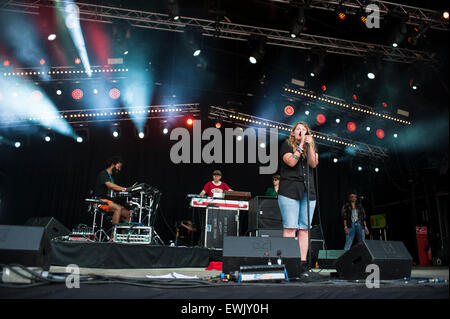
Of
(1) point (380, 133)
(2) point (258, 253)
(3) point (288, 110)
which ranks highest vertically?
(3) point (288, 110)

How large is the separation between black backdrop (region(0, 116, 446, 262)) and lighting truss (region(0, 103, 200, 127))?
558 mm

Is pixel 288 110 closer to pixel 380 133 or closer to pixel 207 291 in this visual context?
pixel 380 133

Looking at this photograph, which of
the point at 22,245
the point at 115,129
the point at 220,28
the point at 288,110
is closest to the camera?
Result: the point at 22,245

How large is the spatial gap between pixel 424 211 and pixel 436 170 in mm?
1652

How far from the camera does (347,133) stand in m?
9.23

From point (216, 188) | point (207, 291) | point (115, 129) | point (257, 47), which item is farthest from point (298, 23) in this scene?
point (115, 129)

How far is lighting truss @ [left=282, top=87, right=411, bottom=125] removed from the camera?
8.14 meters

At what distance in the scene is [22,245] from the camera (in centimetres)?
192

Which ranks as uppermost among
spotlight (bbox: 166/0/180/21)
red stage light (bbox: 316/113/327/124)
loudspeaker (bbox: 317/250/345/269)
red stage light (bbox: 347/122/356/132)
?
spotlight (bbox: 166/0/180/21)

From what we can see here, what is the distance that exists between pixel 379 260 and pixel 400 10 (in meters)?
5.54

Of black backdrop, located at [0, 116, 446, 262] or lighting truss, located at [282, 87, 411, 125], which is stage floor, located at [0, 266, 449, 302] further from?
black backdrop, located at [0, 116, 446, 262]

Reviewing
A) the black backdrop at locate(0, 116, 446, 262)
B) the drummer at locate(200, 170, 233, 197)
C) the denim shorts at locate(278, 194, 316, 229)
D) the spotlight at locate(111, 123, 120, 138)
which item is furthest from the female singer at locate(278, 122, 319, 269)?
the spotlight at locate(111, 123, 120, 138)

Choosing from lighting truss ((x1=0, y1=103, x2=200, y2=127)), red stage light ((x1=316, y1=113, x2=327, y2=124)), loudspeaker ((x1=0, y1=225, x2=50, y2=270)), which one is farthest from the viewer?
red stage light ((x1=316, y1=113, x2=327, y2=124))
